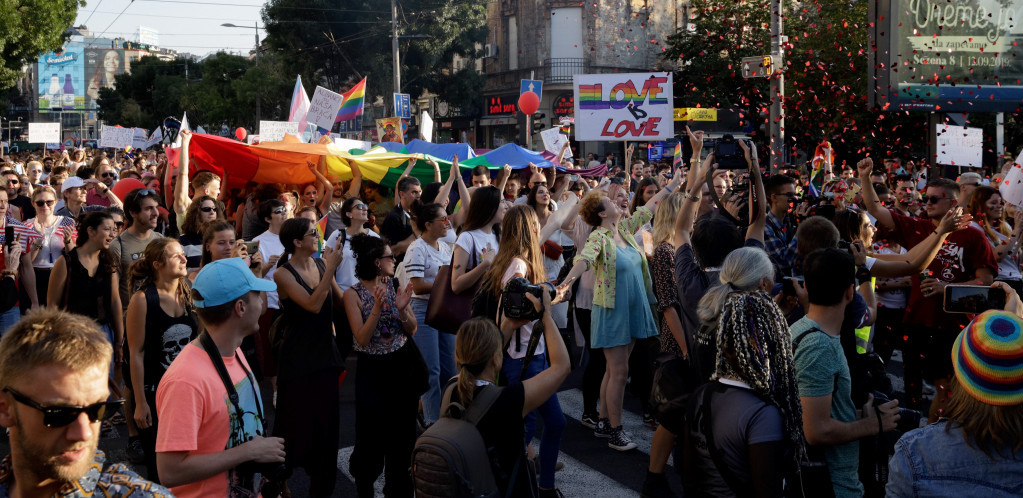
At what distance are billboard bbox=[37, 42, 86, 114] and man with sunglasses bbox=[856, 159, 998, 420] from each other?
128 meters

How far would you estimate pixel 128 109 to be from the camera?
70438 millimetres

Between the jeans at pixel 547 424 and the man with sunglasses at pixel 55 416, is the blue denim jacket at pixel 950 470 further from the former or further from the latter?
the jeans at pixel 547 424

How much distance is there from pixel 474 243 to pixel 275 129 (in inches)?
365

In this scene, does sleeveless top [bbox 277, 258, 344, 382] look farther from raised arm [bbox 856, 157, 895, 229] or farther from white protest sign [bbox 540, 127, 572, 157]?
white protest sign [bbox 540, 127, 572, 157]

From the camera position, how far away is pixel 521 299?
156 inches

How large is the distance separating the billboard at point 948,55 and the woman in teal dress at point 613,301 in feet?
19.7

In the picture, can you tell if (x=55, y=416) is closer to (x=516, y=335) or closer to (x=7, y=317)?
(x=516, y=335)

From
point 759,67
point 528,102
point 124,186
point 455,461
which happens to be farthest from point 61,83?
point 455,461

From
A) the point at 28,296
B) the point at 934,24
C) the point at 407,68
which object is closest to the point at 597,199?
the point at 28,296

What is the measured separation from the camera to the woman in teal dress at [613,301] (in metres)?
6.42

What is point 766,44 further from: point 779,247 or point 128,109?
point 128,109

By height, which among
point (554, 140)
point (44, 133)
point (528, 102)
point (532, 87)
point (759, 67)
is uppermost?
point (532, 87)

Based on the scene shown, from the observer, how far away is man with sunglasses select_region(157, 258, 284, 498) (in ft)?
9.89

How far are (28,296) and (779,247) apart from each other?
19.1 feet
